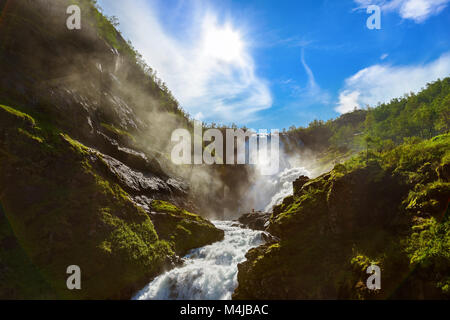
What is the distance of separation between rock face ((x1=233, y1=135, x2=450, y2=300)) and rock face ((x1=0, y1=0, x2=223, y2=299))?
10438 mm

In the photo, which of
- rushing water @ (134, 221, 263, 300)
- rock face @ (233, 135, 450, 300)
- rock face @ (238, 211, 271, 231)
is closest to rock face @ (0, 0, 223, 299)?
rushing water @ (134, 221, 263, 300)

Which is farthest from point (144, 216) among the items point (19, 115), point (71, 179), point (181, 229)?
point (19, 115)

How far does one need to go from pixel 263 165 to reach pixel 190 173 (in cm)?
3954

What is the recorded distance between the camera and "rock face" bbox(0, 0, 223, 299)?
16.1 meters

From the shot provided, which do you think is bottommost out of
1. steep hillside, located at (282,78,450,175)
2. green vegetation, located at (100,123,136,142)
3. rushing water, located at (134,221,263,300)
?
rushing water, located at (134,221,263,300)

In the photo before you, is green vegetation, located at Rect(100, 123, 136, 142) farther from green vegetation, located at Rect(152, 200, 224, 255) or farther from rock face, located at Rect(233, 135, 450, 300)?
rock face, located at Rect(233, 135, 450, 300)

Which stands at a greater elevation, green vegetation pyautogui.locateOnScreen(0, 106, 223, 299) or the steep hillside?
the steep hillside

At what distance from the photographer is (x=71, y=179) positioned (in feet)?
65.2

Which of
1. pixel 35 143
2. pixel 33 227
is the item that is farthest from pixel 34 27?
pixel 33 227

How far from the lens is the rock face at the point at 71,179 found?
16062 mm

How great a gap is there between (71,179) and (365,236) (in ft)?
76.1

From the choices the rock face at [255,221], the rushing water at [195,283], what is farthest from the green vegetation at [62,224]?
the rock face at [255,221]

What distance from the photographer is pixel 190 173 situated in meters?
46.4

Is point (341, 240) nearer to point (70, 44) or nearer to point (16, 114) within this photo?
point (16, 114)
